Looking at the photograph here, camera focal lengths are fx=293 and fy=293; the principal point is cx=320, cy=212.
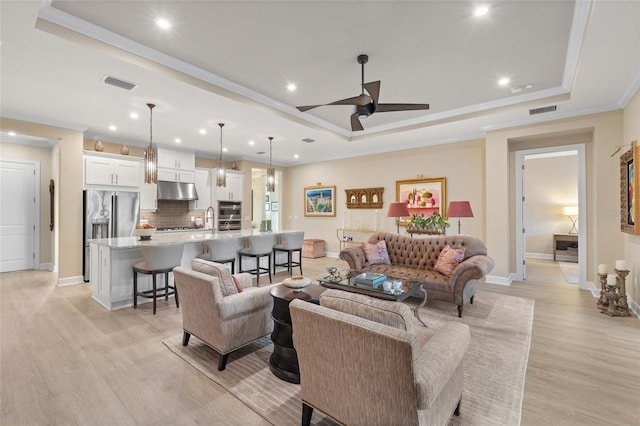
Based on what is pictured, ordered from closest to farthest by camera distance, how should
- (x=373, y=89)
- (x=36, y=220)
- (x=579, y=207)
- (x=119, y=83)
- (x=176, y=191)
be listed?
1. (x=373, y=89)
2. (x=119, y=83)
3. (x=579, y=207)
4. (x=36, y=220)
5. (x=176, y=191)

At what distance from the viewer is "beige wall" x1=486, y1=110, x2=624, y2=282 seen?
14.6 feet

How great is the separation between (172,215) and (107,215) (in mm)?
1836

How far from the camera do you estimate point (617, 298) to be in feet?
12.3

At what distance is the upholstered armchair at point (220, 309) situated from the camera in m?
2.46

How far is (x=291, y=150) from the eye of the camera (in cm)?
757

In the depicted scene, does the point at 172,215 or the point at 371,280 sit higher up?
the point at 172,215

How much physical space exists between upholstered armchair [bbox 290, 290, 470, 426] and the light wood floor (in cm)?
61

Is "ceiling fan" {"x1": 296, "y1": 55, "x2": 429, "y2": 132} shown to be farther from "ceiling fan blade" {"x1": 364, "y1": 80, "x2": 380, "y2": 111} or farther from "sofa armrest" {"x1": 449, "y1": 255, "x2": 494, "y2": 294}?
"sofa armrest" {"x1": 449, "y1": 255, "x2": 494, "y2": 294}

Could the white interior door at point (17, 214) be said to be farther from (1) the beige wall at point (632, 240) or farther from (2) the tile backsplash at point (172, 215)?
(1) the beige wall at point (632, 240)

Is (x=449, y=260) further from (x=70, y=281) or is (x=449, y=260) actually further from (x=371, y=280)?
(x=70, y=281)

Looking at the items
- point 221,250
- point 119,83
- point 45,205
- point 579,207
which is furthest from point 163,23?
point 579,207

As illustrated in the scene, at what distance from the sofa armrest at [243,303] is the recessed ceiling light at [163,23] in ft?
8.48

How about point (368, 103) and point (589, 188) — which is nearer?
point (368, 103)

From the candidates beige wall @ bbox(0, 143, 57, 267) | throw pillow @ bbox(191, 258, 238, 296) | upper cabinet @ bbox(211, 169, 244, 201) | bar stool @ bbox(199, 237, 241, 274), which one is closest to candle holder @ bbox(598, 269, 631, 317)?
throw pillow @ bbox(191, 258, 238, 296)
